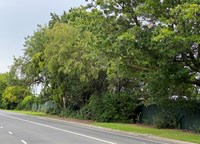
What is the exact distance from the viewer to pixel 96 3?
24.8 meters

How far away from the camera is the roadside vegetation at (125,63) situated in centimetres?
2083

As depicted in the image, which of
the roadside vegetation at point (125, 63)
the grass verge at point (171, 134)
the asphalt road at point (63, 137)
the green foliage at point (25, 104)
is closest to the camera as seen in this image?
the asphalt road at point (63, 137)

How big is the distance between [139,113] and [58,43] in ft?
42.3

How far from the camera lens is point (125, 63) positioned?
86.6ft

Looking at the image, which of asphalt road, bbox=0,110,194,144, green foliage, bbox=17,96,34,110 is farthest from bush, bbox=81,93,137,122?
green foliage, bbox=17,96,34,110

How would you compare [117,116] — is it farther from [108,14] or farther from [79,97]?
[108,14]

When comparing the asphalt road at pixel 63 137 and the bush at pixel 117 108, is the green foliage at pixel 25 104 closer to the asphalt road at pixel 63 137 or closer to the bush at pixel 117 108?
the bush at pixel 117 108

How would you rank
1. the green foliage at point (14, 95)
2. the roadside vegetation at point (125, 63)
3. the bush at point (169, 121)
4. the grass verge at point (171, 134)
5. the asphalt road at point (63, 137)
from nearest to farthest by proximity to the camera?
the asphalt road at point (63, 137)
the roadside vegetation at point (125, 63)
the grass verge at point (171, 134)
the bush at point (169, 121)
the green foliage at point (14, 95)

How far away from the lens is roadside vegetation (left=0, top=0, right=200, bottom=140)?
20.8 metres

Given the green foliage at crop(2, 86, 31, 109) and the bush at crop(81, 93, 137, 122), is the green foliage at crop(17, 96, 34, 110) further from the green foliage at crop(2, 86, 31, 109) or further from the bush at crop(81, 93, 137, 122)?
the bush at crop(81, 93, 137, 122)

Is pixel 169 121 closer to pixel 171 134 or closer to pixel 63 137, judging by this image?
pixel 171 134

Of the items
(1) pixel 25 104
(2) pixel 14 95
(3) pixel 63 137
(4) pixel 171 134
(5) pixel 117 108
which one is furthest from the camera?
(1) pixel 25 104

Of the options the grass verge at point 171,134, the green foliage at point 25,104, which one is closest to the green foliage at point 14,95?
the green foliage at point 25,104

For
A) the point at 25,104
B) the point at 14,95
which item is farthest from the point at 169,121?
the point at 25,104
